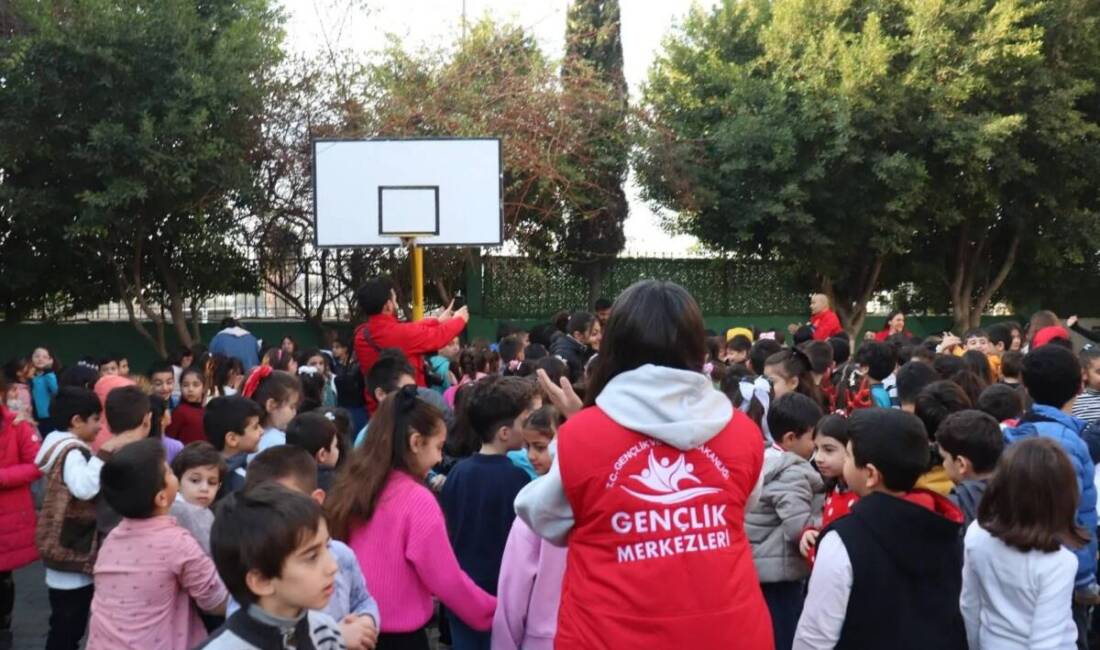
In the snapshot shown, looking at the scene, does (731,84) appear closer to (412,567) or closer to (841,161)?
(841,161)

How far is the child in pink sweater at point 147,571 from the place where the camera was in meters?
3.91

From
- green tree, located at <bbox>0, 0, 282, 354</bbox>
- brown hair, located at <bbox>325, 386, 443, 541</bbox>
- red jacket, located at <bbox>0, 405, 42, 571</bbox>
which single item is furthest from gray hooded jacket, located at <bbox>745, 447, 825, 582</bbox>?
green tree, located at <bbox>0, 0, 282, 354</bbox>

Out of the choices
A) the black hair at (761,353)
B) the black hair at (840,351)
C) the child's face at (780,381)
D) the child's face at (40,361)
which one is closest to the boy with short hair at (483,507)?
the child's face at (780,381)

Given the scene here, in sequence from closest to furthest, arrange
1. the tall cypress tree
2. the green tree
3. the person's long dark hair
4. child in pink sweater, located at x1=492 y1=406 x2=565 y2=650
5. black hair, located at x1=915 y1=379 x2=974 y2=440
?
the person's long dark hair, child in pink sweater, located at x1=492 y1=406 x2=565 y2=650, black hair, located at x1=915 y1=379 x2=974 y2=440, the green tree, the tall cypress tree

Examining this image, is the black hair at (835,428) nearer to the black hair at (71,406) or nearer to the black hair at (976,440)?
the black hair at (976,440)

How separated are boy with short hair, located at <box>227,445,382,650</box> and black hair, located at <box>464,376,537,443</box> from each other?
0.67 metres

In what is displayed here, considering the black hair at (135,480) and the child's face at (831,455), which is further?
the child's face at (831,455)

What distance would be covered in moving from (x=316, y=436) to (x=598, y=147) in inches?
522

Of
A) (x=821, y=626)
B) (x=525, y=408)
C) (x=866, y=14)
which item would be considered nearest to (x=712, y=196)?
(x=866, y=14)

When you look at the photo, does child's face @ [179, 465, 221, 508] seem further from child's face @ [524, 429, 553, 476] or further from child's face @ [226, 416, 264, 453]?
child's face @ [524, 429, 553, 476]

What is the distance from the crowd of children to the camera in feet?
8.83

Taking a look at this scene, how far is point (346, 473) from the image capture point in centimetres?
393

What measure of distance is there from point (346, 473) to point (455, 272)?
14324 mm

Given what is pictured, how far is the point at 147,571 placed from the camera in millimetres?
3914
